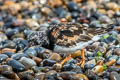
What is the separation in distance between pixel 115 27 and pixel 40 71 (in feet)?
10.5

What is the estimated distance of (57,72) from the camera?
250 inches

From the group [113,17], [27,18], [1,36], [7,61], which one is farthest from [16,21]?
[7,61]

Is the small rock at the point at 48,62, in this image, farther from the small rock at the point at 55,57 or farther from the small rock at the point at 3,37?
the small rock at the point at 3,37

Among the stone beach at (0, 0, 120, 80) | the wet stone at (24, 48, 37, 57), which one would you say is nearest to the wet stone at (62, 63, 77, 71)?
the stone beach at (0, 0, 120, 80)

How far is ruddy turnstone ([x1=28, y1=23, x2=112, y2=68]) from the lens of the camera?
6758mm

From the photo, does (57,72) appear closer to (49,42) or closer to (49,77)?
(49,77)

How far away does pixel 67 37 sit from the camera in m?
6.85

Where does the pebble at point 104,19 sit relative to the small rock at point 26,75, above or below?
above

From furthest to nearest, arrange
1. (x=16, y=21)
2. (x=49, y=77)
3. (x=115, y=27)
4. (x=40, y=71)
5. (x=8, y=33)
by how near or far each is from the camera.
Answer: (x=16, y=21)
(x=8, y=33)
(x=115, y=27)
(x=40, y=71)
(x=49, y=77)

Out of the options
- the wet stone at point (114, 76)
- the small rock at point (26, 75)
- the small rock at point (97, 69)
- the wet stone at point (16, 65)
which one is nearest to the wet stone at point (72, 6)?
the wet stone at point (16, 65)

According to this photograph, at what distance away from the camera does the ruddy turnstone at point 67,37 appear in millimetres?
6758

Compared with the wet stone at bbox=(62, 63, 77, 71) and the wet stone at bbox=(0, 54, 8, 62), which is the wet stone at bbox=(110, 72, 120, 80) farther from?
the wet stone at bbox=(0, 54, 8, 62)

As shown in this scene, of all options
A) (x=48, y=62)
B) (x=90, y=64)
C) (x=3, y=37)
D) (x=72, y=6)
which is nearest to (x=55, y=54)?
(x=48, y=62)

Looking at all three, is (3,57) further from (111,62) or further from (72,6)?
(72,6)
